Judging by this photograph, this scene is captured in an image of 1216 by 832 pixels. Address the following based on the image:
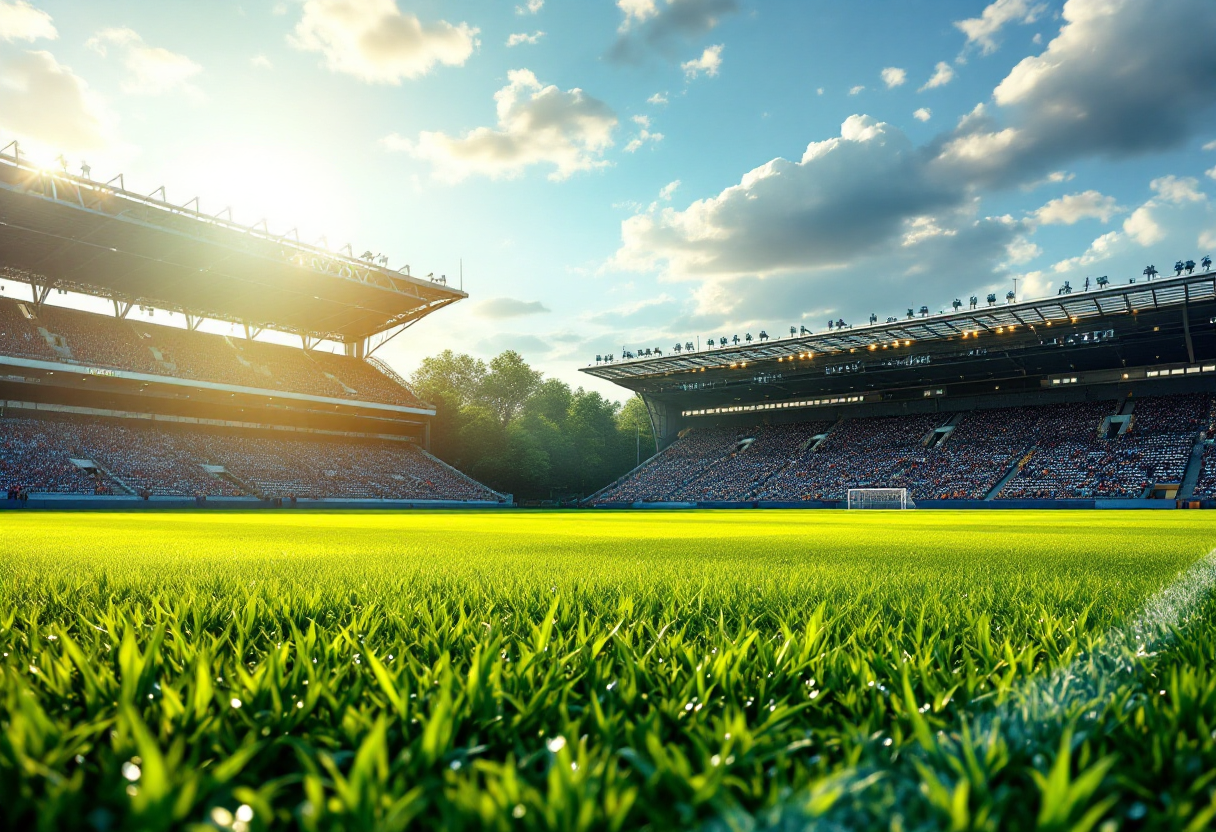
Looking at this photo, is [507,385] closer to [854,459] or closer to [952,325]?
[854,459]

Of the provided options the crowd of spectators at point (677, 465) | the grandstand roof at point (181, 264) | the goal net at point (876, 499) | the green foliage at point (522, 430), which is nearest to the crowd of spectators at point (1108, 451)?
the goal net at point (876, 499)

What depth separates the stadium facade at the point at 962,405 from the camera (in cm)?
4159

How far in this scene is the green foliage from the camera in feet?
210

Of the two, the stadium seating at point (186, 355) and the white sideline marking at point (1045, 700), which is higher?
the stadium seating at point (186, 355)

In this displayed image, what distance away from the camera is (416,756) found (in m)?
1.42

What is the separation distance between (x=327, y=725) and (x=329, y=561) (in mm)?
6161

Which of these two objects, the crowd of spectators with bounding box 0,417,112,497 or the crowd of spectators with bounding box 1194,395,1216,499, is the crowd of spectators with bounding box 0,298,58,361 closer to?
the crowd of spectators with bounding box 0,417,112,497

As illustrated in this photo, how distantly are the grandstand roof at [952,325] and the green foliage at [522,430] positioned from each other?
1133 cm

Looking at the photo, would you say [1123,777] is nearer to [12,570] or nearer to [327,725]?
[327,725]

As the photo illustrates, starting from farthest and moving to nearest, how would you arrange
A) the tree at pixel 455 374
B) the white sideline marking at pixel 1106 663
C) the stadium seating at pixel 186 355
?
the tree at pixel 455 374 → the stadium seating at pixel 186 355 → the white sideline marking at pixel 1106 663

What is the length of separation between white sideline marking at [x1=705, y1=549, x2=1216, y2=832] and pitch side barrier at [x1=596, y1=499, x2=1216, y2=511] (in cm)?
4349

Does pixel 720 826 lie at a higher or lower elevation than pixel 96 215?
lower

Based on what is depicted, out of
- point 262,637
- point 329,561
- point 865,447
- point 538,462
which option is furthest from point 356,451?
point 262,637

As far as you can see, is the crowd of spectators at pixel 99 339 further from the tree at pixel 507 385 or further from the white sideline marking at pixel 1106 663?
the white sideline marking at pixel 1106 663
